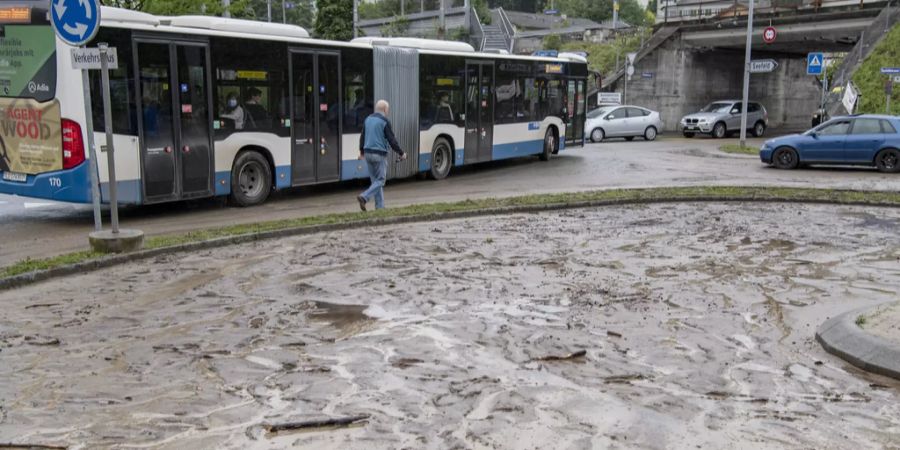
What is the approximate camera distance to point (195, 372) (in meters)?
6.25

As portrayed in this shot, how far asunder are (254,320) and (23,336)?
184cm

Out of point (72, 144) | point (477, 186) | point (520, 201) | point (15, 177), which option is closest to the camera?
point (72, 144)

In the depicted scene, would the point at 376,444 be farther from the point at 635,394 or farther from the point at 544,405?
the point at 635,394

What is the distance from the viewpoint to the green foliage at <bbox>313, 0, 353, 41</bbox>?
69.8 metres

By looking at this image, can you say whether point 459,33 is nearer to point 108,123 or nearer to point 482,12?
point 482,12

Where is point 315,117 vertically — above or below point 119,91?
below

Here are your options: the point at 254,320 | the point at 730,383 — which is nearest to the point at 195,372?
the point at 254,320

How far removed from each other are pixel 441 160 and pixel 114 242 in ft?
38.0

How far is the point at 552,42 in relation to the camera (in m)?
64.2

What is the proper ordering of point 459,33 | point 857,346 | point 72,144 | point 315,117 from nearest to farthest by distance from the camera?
1. point 857,346
2. point 72,144
3. point 315,117
4. point 459,33

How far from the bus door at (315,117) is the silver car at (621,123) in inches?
780

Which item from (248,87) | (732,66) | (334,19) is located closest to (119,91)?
(248,87)

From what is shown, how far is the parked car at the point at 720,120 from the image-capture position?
3931 cm

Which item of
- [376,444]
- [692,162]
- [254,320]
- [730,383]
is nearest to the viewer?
[376,444]
